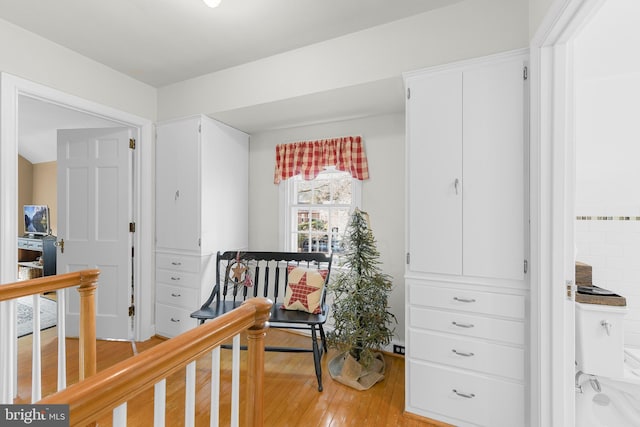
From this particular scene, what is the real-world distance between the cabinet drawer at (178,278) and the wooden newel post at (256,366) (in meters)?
2.02

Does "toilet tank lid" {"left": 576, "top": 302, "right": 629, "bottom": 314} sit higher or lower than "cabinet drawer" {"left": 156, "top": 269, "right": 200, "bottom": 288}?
higher

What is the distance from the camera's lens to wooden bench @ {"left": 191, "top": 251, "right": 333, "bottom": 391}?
2.30 meters

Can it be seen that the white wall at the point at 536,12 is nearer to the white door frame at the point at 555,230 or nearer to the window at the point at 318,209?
the white door frame at the point at 555,230

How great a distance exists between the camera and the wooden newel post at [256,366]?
3.38ft

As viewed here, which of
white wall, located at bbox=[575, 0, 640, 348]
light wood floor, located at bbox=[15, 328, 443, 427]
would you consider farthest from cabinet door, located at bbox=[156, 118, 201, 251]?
white wall, located at bbox=[575, 0, 640, 348]

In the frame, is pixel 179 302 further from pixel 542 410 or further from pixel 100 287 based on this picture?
pixel 542 410

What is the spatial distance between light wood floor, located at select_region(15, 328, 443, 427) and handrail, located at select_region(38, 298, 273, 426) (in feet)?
3.48

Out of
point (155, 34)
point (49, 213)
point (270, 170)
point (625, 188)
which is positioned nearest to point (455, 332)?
point (625, 188)

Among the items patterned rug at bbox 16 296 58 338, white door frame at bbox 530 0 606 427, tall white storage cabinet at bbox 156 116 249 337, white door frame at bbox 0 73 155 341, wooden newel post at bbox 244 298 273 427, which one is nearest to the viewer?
wooden newel post at bbox 244 298 273 427

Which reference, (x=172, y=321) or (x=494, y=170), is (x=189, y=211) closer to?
(x=172, y=321)

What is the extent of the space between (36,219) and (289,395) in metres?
6.33

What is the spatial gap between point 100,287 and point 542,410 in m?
3.66

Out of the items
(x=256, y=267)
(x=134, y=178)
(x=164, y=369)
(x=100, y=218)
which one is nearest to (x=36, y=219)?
(x=100, y=218)

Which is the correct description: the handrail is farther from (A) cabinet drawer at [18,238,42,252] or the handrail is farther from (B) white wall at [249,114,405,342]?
(A) cabinet drawer at [18,238,42,252]
